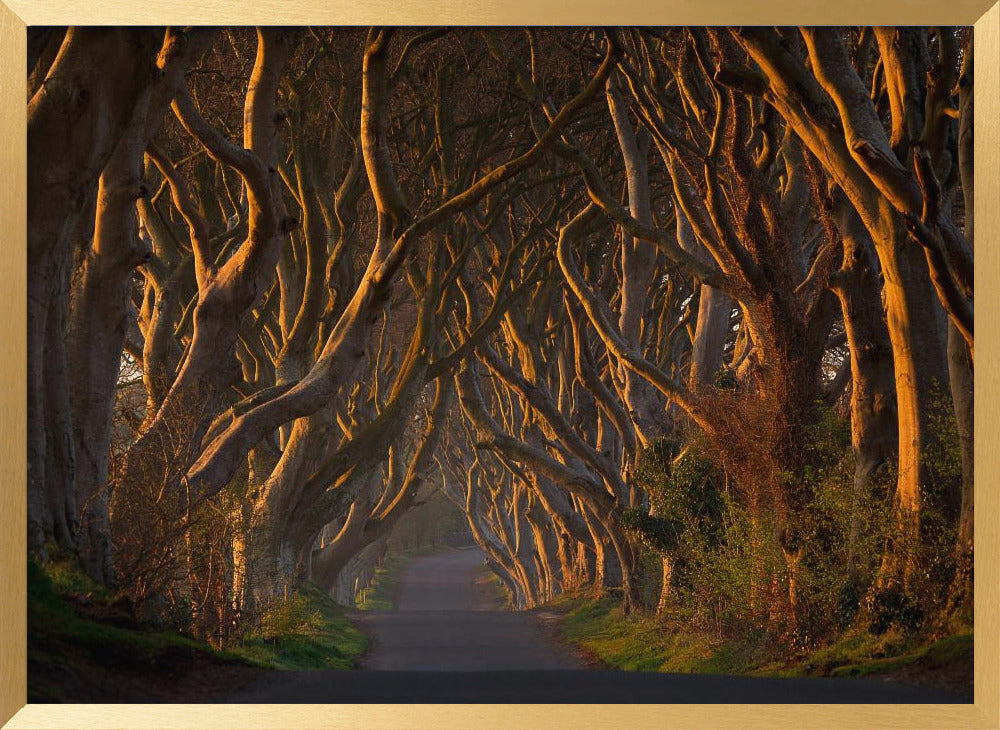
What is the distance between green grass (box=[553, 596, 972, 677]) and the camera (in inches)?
359

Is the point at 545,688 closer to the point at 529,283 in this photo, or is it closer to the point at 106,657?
the point at 106,657

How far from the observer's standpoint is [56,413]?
9297 mm

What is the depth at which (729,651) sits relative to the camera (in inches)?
502

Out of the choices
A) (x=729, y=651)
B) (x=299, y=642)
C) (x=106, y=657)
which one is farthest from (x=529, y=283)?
(x=106, y=657)

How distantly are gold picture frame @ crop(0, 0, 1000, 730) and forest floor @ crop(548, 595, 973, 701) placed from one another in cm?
45

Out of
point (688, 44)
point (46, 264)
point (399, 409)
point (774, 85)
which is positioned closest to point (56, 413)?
point (46, 264)

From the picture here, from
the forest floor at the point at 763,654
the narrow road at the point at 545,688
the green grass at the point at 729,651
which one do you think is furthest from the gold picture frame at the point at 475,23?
the green grass at the point at 729,651

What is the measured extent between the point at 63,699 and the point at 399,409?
10607 mm

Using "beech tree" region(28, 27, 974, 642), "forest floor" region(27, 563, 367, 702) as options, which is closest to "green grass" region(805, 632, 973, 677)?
"beech tree" region(28, 27, 974, 642)

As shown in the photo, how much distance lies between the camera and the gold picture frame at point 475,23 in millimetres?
7898

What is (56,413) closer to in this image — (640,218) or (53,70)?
(53,70)

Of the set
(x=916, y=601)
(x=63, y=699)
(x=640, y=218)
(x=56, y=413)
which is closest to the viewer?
(x=63, y=699)

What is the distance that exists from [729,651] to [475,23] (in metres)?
6.90

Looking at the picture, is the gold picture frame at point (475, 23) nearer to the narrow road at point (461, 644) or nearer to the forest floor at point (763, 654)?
the forest floor at point (763, 654)
